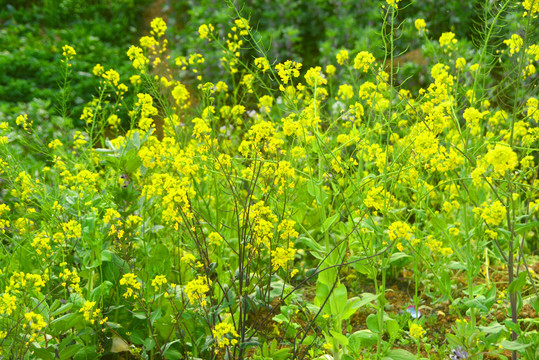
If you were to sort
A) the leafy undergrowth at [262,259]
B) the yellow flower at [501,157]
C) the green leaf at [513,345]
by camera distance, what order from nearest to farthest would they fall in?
the yellow flower at [501,157]
the green leaf at [513,345]
the leafy undergrowth at [262,259]

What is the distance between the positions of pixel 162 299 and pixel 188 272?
0.92 feet

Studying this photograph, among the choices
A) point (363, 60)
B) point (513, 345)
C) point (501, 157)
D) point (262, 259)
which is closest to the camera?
point (501, 157)

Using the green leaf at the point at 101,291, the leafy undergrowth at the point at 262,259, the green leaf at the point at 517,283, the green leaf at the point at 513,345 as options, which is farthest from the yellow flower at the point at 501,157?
the green leaf at the point at 101,291

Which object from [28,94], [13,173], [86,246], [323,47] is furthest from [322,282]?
[28,94]

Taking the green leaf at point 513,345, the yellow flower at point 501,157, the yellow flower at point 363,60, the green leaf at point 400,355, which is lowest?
the green leaf at point 400,355

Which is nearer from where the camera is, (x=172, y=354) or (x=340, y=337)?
(x=340, y=337)

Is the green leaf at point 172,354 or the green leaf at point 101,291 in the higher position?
the green leaf at point 101,291

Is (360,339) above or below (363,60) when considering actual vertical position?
below

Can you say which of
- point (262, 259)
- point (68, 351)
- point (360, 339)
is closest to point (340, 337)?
point (360, 339)

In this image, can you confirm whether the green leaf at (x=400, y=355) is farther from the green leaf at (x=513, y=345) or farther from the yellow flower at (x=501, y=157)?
the yellow flower at (x=501, y=157)

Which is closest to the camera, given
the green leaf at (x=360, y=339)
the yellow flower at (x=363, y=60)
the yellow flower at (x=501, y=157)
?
the yellow flower at (x=501, y=157)

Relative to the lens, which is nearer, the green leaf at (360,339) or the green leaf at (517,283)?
the green leaf at (517,283)

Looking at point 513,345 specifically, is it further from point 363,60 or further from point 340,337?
point 363,60

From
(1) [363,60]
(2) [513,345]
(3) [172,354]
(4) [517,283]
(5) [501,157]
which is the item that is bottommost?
(3) [172,354]
